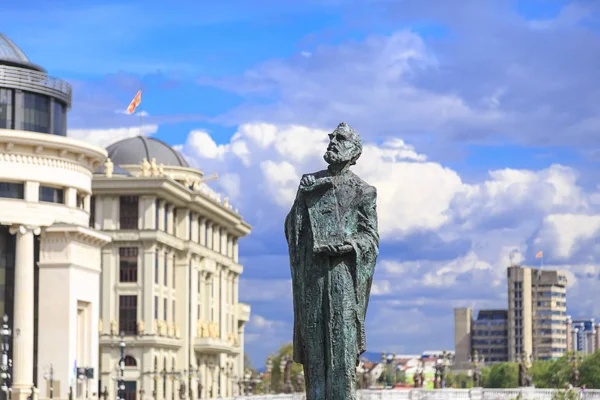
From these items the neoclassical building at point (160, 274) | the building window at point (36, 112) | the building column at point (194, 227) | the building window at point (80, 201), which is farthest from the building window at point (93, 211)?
the building window at point (36, 112)

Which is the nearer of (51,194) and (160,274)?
(51,194)

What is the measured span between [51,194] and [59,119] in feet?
16.7

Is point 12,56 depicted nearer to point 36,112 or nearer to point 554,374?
point 36,112

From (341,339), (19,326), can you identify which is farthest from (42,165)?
(341,339)

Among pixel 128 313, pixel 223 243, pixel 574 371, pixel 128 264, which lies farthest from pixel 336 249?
pixel 223 243

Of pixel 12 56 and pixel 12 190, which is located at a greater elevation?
pixel 12 56

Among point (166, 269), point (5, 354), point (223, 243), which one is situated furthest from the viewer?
point (223, 243)

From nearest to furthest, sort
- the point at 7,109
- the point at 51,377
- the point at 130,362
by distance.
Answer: the point at 51,377, the point at 7,109, the point at 130,362

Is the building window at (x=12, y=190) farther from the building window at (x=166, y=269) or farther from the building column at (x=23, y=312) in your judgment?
the building window at (x=166, y=269)

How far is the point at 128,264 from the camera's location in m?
124

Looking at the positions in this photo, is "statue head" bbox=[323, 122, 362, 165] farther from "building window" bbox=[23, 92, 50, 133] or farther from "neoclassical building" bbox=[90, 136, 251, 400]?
"neoclassical building" bbox=[90, 136, 251, 400]

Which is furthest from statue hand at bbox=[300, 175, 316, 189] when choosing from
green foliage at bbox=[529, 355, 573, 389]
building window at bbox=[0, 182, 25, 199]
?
green foliage at bbox=[529, 355, 573, 389]

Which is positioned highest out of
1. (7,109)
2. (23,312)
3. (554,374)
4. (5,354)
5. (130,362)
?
(7,109)

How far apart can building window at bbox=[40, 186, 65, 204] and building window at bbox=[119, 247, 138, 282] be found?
1064 inches
